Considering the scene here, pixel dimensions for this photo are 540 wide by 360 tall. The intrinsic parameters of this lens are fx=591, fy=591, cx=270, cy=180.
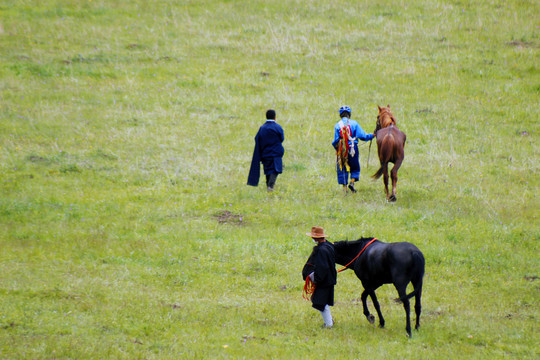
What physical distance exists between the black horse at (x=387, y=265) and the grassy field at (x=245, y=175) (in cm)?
65

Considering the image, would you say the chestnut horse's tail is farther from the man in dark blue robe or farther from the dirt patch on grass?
the dirt patch on grass

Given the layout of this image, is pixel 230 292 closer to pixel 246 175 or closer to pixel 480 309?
pixel 480 309

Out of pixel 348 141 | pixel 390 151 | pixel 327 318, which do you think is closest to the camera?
pixel 327 318

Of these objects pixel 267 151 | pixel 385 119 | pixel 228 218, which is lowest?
pixel 228 218

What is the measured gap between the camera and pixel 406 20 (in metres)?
28.5

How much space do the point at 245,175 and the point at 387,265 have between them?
8.51m

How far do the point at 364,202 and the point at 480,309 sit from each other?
526cm

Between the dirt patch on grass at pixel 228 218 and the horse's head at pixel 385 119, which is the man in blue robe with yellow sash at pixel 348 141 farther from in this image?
Result: the dirt patch on grass at pixel 228 218

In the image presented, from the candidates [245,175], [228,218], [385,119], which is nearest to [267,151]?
[245,175]

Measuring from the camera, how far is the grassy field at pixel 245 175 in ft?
30.3

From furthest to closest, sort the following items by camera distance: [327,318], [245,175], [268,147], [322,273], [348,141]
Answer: [245,175], [268,147], [348,141], [327,318], [322,273]

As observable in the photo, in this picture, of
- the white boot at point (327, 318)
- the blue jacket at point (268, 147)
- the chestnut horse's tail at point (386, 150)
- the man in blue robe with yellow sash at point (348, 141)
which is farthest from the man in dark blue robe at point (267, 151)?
the white boot at point (327, 318)

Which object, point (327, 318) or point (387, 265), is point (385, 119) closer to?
point (387, 265)

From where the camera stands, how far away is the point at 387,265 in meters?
8.73
